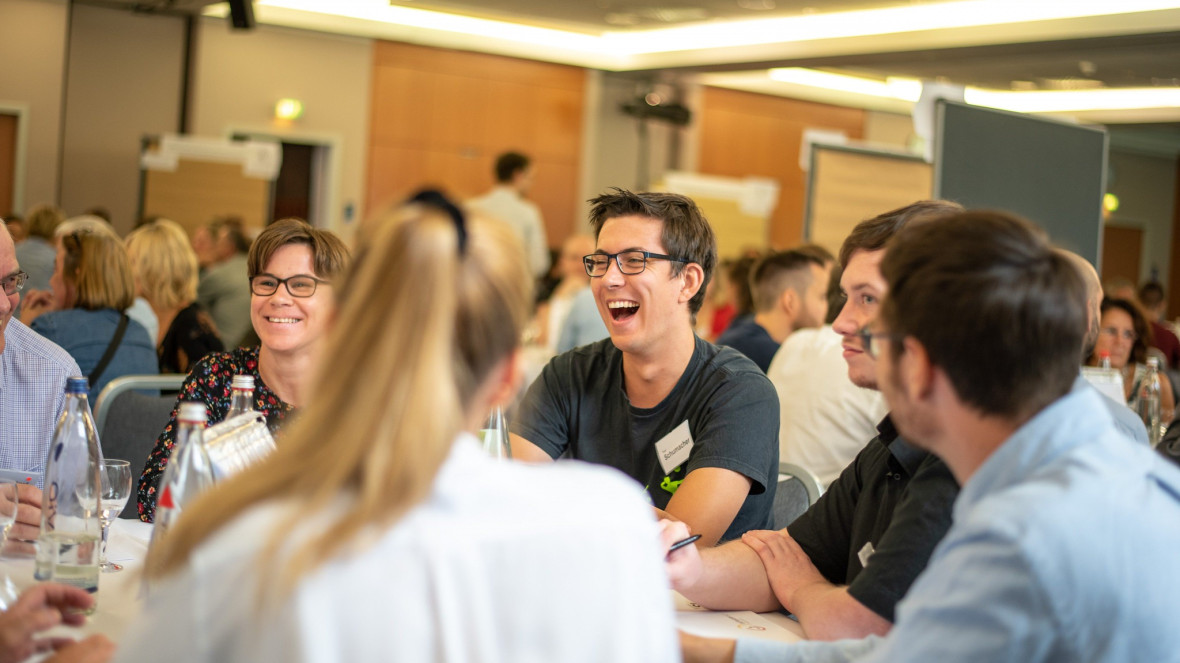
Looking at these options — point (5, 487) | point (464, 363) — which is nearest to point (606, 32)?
point (5, 487)

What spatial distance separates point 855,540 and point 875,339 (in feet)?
2.26

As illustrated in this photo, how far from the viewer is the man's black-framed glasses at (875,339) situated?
48.1 inches

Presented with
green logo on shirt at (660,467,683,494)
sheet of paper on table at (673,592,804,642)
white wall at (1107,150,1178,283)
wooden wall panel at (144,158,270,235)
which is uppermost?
white wall at (1107,150,1178,283)

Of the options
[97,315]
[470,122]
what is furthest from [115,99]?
[97,315]

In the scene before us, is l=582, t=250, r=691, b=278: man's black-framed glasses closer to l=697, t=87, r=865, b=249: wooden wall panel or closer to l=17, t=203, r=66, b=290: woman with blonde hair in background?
l=17, t=203, r=66, b=290: woman with blonde hair in background

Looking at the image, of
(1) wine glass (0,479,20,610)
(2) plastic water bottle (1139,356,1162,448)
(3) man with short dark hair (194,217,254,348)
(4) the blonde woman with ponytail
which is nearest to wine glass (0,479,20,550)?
(1) wine glass (0,479,20,610)

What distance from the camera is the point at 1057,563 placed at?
1.04m

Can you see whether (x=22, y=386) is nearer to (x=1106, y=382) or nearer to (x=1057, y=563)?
(x=1057, y=563)

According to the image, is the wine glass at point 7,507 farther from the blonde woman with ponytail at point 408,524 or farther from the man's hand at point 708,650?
the man's hand at point 708,650

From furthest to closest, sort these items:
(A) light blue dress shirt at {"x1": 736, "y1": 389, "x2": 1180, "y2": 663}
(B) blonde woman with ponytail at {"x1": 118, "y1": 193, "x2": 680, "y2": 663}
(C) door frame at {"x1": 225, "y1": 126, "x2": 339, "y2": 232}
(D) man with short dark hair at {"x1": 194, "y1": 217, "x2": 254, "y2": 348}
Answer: (C) door frame at {"x1": 225, "y1": 126, "x2": 339, "y2": 232} → (D) man with short dark hair at {"x1": 194, "y1": 217, "x2": 254, "y2": 348} → (A) light blue dress shirt at {"x1": 736, "y1": 389, "x2": 1180, "y2": 663} → (B) blonde woman with ponytail at {"x1": 118, "y1": 193, "x2": 680, "y2": 663}

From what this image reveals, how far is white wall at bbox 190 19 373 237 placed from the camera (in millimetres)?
10180

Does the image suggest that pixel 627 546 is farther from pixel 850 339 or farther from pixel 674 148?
pixel 674 148

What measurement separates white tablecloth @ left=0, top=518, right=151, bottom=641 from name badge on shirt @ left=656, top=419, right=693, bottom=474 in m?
1.04

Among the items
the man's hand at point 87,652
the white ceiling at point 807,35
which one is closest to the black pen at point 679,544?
the man's hand at point 87,652
